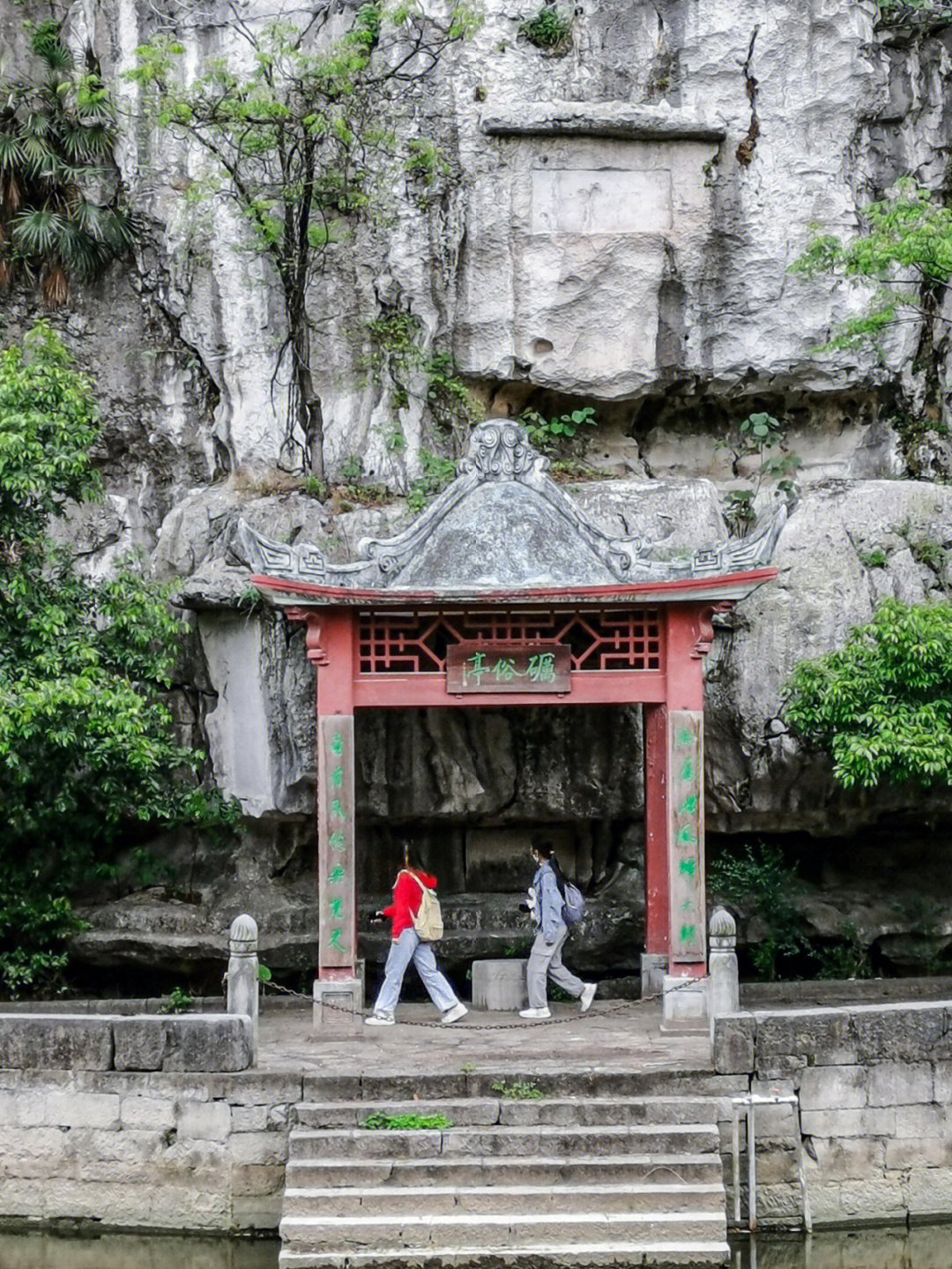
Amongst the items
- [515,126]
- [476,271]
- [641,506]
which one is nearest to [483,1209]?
[641,506]

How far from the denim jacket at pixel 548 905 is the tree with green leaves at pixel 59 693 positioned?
357 centimetres

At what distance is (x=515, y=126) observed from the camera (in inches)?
618

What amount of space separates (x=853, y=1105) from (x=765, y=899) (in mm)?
4470

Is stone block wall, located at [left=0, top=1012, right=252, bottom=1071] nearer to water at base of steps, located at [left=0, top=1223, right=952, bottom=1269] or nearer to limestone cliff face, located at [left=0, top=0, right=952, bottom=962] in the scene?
water at base of steps, located at [left=0, top=1223, right=952, bottom=1269]

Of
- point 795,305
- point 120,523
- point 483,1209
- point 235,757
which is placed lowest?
point 483,1209

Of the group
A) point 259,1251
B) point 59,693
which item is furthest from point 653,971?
point 59,693

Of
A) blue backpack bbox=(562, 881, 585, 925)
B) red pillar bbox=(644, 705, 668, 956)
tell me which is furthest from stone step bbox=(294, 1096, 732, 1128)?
red pillar bbox=(644, 705, 668, 956)

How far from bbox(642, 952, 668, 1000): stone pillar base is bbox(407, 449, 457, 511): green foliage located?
5116 mm

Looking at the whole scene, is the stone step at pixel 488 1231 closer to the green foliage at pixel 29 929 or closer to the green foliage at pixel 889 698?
the green foliage at pixel 889 698

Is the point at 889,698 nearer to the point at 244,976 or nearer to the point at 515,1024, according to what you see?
the point at 515,1024

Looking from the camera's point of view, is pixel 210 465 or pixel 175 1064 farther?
pixel 210 465

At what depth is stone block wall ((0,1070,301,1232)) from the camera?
1049 centimetres

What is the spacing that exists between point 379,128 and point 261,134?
1.35 metres

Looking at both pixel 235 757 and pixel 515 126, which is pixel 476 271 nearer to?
pixel 515 126
